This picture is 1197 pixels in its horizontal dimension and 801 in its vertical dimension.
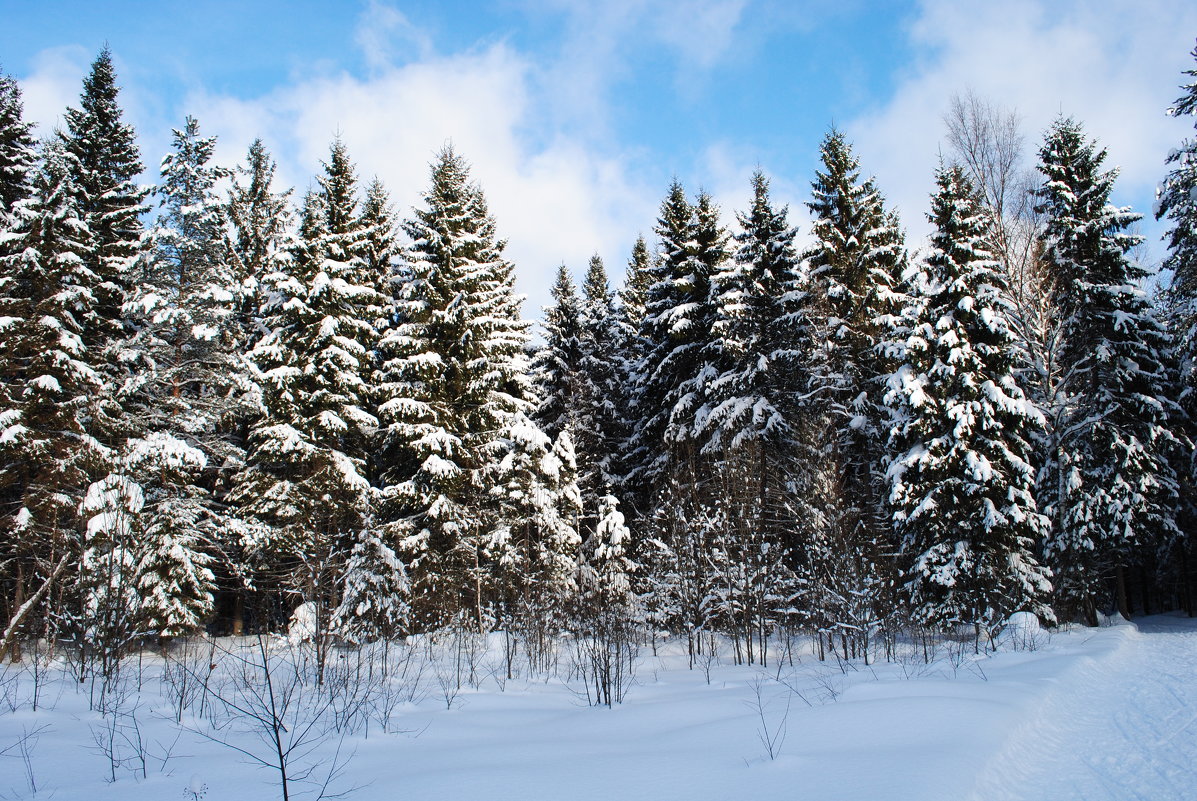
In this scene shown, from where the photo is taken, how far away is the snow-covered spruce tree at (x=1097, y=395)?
18.8m

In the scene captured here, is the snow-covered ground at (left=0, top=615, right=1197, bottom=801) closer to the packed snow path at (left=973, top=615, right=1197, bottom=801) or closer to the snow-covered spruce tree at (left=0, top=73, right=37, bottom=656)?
the packed snow path at (left=973, top=615, right=1197, bottom=801)

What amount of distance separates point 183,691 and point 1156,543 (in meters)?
26.5

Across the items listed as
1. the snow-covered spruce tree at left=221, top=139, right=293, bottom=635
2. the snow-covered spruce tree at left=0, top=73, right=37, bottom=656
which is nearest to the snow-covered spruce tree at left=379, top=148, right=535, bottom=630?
the snow-covered spruce tree at left=221, top=139, right=293, bottom=635

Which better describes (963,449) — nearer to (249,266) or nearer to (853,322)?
(853,322)

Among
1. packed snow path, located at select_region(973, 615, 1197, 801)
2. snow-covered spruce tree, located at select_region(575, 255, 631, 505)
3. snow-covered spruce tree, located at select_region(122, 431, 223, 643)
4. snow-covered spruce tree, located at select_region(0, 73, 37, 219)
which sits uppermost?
snow-covered spruce tree, located at select_region(0, 73, 37, 219)

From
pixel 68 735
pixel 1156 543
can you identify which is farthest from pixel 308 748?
pixel 1156 543

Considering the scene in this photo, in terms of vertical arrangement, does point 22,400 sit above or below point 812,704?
above

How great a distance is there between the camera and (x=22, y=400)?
14.8 meters

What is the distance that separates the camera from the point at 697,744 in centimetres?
542

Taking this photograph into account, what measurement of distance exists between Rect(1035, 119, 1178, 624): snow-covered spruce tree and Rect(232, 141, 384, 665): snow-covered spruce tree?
20723mm

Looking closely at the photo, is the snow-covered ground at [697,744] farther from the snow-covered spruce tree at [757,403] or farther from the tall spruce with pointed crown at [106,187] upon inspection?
the tall spruce with pointed crown at [106,187]

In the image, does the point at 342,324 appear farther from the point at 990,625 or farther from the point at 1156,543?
the point at 1156,543

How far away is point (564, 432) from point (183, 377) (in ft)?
37.0

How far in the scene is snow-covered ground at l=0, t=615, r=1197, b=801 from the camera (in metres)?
4.15
